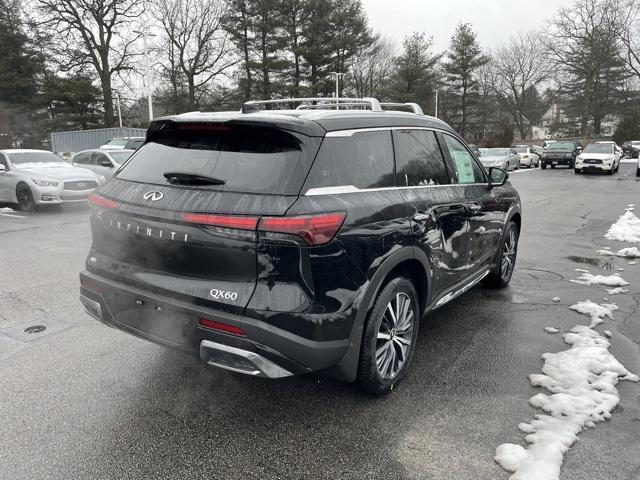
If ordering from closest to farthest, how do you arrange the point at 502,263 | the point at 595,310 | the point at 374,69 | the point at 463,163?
the point at 463,163
the point at 595,310
the point at 502,263
the point at 374,69

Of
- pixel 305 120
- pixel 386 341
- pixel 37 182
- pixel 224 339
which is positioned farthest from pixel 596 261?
pixel 37 182

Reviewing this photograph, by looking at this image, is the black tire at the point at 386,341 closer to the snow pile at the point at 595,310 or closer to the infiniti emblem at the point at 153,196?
the infiniti emblem at the point at 153,196

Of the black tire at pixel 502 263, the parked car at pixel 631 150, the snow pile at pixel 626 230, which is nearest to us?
the black tire at pixel 502 263

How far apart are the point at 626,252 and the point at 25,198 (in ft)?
40.5

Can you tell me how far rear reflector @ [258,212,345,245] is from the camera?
249 cm

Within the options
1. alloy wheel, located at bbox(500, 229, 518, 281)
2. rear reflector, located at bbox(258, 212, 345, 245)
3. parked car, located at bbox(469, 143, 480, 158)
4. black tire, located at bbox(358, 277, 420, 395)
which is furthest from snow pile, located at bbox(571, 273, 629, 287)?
rear reflector, located at bbox(258, 212, 345, 245)

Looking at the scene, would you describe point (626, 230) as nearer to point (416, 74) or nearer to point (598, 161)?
point (598, 161)

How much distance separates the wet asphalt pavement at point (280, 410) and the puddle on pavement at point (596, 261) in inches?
67.5

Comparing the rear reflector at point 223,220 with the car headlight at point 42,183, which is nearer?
the rear reflector at point 223,220

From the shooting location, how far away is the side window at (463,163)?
13.8 ft

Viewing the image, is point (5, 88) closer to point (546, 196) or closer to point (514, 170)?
point (514, 170)

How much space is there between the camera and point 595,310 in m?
4.85

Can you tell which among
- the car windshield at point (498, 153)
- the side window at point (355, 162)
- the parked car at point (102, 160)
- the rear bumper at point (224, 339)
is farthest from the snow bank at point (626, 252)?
the car windshield at point (498, 153)

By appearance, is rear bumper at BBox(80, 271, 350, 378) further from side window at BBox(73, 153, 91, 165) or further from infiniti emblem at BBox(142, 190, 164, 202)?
side window at BBox(73, 153, 91, 165)
